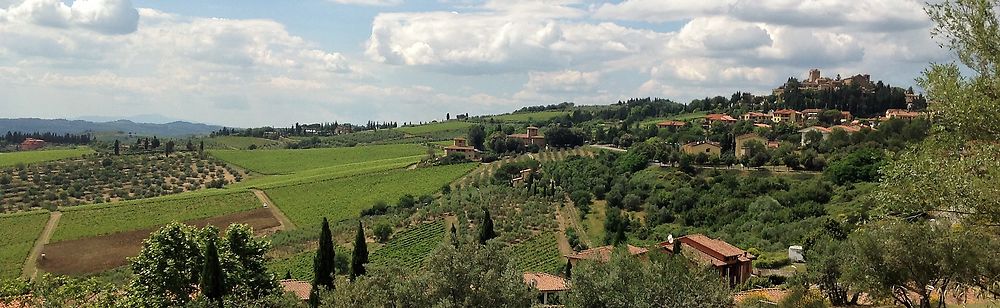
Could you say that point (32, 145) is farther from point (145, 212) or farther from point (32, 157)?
point (145, 212)

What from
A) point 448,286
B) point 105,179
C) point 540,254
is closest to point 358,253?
point 448,286

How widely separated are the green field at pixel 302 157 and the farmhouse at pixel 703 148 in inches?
2213

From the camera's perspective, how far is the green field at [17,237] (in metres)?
54.7

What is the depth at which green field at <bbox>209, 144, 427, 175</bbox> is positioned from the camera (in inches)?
4608

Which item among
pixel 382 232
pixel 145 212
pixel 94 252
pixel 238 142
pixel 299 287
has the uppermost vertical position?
pixel 238 142

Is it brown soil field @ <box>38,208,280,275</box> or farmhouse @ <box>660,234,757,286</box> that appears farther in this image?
brown soil field @ <box>38,208,280,275</box>

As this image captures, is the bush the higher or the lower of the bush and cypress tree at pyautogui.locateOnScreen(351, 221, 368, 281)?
the lower

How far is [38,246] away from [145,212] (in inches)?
607

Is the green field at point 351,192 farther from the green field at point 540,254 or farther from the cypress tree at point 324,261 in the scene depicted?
the cypress tree at point 324,261

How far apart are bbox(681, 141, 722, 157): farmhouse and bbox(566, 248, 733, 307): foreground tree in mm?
68048

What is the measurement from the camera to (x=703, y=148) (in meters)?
90.6

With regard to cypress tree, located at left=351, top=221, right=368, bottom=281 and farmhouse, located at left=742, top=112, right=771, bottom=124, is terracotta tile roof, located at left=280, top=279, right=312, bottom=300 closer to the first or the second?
cypress tree, located at left=351, top=221, right=368, bottom=281

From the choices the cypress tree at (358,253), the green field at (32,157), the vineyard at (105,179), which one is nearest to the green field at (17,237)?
the vineyard at (105,179)

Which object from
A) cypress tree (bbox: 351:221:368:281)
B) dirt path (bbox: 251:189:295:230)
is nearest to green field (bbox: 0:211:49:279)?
dirt path (bbox: 251:189:295:230)
